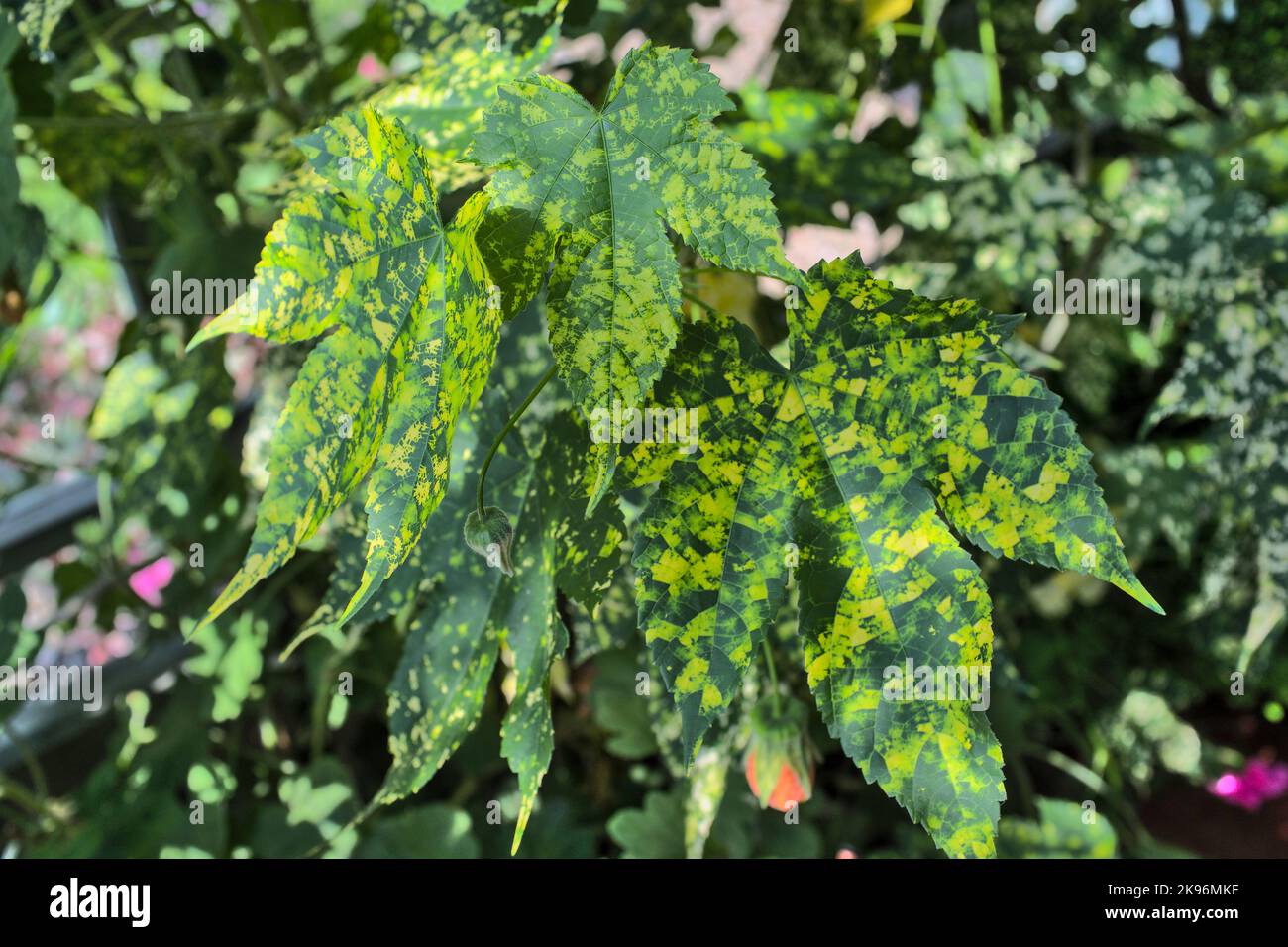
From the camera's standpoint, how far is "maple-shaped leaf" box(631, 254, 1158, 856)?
37cm

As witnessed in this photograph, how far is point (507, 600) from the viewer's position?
1.73 feet

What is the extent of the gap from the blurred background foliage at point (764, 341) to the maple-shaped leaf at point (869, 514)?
0.20 m

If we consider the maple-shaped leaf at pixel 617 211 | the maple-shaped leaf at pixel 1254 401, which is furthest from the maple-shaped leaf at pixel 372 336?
the maple-shaped leaf at pixel 1254 401

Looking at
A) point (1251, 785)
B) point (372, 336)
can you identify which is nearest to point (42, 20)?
point (372, 336)

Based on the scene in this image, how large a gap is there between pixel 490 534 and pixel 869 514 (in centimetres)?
17

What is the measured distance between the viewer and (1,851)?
958 millimetres

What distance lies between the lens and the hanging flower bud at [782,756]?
1.79ft

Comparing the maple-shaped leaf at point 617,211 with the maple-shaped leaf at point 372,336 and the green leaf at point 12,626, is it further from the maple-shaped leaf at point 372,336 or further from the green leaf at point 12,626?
the green leaf at point 12,626

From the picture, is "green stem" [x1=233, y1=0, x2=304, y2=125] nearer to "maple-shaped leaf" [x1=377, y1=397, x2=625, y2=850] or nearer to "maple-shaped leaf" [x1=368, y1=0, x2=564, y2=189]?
"maple-shaped leaf" [x1=368, y1=0, x2=564, y2=189]

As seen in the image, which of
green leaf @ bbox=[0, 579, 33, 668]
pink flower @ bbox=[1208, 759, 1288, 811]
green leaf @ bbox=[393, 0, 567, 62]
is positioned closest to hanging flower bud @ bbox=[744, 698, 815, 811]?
green leaf @ bbox=[393, 0, 567, 62]

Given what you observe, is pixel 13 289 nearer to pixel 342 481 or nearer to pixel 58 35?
pixel 58 35

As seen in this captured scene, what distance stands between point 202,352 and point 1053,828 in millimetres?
838

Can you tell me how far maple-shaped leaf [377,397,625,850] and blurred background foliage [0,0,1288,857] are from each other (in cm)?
7
